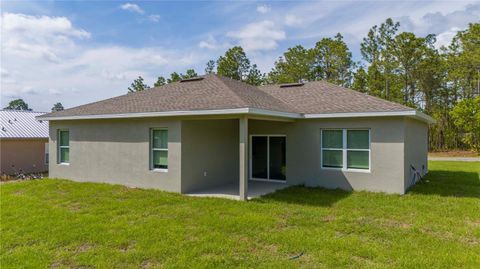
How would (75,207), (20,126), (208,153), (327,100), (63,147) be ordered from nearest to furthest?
(75,207)
(208,153)
(327,100)
(63,147)
(20,126)

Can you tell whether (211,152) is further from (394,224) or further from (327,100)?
(394,224)

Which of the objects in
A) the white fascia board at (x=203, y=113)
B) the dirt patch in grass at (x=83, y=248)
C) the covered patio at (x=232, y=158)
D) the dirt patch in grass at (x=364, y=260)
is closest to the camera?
the dirt patch in grass at (x=364, y=260)

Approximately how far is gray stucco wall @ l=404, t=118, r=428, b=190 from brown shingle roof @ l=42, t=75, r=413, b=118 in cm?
127

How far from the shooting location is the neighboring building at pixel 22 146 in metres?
17.3

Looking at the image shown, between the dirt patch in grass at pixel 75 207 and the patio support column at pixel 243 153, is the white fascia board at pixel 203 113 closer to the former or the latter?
the patio support column at pixel 243 153

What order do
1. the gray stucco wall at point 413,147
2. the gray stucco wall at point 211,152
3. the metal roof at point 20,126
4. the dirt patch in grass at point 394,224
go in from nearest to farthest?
the dirt patch in grass at point 394,224 < the gray stucco wall at point 211,152 < the gray stucco wall at point 413,147 < the metal roof at point 20,126

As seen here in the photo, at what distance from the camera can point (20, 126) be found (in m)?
19.1

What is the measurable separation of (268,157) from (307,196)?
3311 millimetres

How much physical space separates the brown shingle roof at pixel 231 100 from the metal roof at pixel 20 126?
646 cm

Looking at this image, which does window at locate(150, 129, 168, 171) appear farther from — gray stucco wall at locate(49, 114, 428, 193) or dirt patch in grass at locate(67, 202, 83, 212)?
dirt patch in grass at locate(67, 202, 83, 212)

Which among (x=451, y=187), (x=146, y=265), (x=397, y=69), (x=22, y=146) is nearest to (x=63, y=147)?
(x=22, y=146)

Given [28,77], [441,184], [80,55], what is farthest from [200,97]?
[28,77]

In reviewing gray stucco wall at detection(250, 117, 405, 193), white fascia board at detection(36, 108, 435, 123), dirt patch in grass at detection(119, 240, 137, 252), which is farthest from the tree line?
dirt patch in grass at detection(119, 240, 137, 252)

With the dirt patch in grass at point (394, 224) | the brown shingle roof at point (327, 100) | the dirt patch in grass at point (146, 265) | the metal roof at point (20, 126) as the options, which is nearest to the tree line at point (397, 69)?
the metal roof at point (20, 126)
